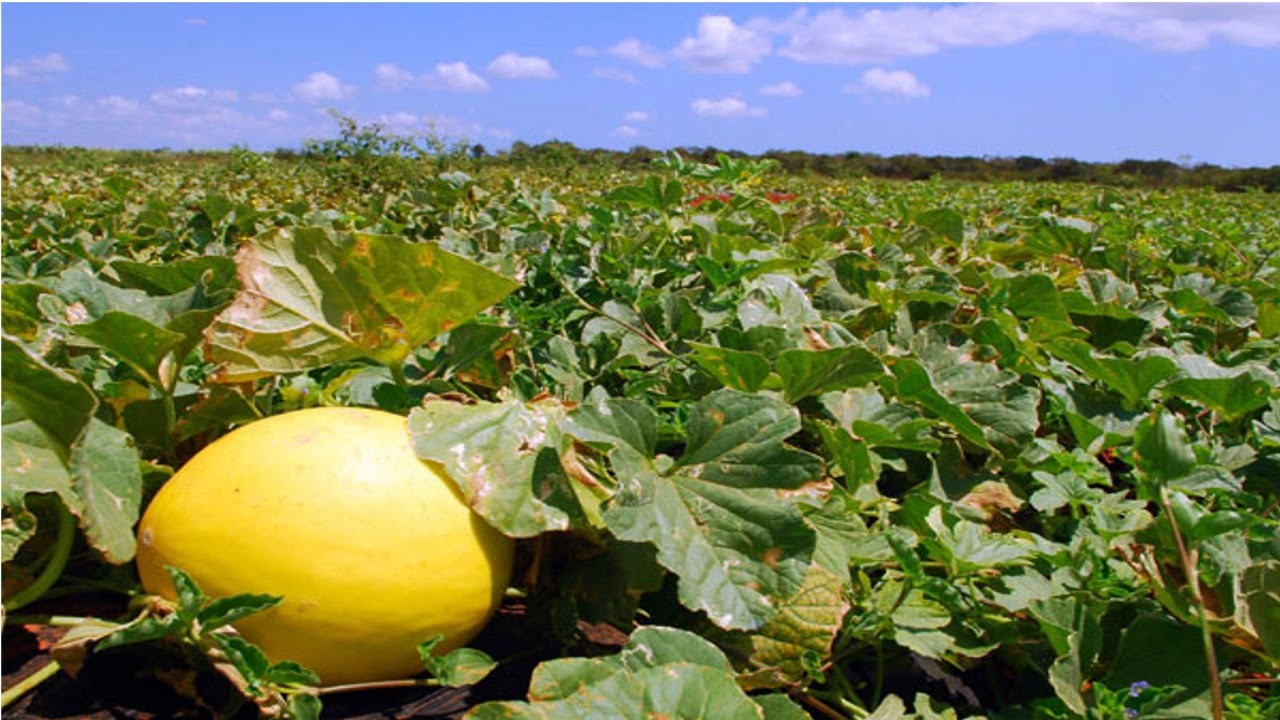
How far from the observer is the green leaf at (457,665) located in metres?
1.13

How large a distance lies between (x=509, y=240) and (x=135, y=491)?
59.0 inches

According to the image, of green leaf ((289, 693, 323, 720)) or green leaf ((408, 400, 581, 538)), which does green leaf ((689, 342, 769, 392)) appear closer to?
green leaf ((408, 400, 581, 538))

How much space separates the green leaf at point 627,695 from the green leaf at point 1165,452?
0.45m

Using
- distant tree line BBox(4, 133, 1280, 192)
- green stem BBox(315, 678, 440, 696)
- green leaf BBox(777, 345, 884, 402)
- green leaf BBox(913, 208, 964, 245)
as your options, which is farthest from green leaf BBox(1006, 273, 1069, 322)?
distant tree line BBox(4, 133, 1280, 192)

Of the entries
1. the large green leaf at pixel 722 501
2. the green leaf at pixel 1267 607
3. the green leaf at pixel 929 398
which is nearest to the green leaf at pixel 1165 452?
the green leaf at pixel 1267 607

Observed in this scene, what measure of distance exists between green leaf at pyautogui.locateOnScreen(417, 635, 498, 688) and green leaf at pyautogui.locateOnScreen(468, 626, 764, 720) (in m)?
0.18

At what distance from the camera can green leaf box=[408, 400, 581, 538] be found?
120cm

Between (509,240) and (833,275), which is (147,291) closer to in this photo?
(509,240)

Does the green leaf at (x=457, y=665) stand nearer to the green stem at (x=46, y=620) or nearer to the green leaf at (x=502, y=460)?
the green leaf at (x=502, y=460)

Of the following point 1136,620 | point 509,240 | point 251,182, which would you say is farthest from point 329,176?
point 1136,620

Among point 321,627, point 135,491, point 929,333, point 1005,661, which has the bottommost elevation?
point 1005,661

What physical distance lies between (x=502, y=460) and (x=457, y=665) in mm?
249

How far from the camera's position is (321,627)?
115 centimetres

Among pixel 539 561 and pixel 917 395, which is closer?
pixel 539 561
